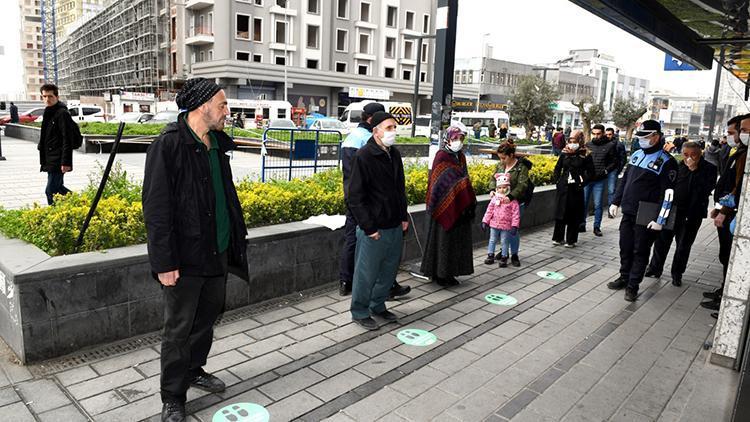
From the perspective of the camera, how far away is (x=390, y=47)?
2126 inches

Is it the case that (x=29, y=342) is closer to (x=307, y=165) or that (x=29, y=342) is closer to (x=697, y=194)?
(x=697, y=194)

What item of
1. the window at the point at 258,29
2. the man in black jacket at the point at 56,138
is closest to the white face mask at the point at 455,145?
the man in black jacket at the point at 56,138

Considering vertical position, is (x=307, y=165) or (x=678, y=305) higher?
(x=307, y=165)

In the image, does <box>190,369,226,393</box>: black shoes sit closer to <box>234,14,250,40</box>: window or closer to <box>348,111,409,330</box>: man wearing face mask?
<box>348,111,409,330</box>: man wearing face mask

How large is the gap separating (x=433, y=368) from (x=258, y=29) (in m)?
46.1

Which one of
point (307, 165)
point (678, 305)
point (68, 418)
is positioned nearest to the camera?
point (68, 418)

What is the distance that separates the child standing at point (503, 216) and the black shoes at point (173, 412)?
16.0 ft

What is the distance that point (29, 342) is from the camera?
3766 millimetres

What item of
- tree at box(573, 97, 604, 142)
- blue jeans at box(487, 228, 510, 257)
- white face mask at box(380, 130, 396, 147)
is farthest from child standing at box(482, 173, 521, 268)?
tree at box(573, 97, 604, 142)

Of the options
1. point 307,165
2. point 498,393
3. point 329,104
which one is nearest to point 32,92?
point 329,104

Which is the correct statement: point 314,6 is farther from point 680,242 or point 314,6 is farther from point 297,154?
point 680,242

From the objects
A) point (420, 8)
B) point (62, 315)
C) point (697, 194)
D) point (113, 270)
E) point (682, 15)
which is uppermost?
point (420, 8)

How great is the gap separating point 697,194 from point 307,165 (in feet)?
24.3

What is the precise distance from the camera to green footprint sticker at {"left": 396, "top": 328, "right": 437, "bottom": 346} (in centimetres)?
461
